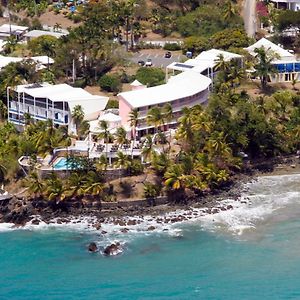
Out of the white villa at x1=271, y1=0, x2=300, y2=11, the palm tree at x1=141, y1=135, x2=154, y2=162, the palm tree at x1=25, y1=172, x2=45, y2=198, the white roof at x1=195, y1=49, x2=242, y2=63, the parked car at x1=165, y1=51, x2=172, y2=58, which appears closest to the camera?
the palm tree at x1=25, y1=172, x2=45, y2=198

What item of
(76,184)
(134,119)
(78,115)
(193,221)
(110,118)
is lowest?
(193,221)

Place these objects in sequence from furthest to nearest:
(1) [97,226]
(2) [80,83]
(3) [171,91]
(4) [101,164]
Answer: (2) [80,83], (3) [171,91], (4) [101,164], (1) [97,226]

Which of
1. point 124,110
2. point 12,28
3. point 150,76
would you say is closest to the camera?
point 124,110

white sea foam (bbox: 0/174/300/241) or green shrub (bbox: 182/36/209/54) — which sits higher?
green shrub (bbox: 182/36/209/54)

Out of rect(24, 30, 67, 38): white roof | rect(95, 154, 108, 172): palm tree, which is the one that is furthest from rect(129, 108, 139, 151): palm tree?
rect(24, 30, 67, 38): white roof

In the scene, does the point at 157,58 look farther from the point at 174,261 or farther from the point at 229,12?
the point at 174,261

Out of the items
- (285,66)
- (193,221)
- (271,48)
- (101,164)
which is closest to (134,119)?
(101,164)

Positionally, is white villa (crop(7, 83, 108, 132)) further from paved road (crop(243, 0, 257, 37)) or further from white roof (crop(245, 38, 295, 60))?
paved road (crop(243, 0, 257, 37))

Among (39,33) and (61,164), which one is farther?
(39,33)
